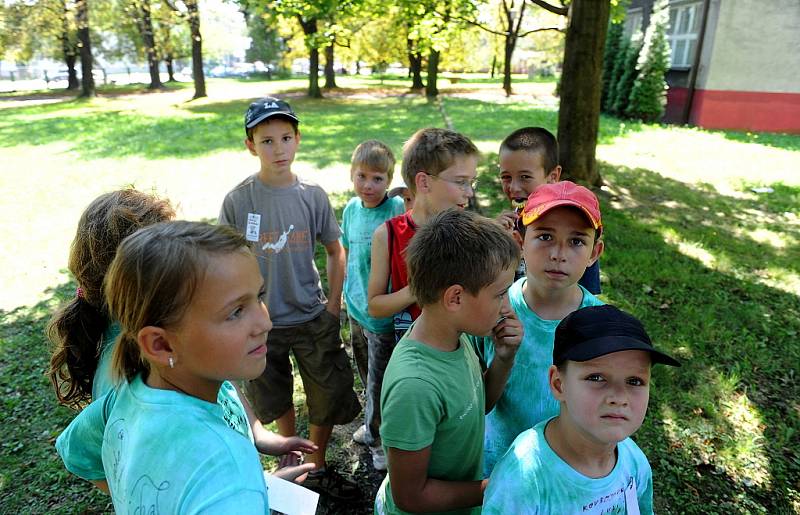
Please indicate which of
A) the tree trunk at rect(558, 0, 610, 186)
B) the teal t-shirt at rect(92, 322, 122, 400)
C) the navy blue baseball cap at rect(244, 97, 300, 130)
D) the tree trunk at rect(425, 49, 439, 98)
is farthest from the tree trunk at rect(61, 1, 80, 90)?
the teal t-shirt at rect(92, 322, 122, 400)

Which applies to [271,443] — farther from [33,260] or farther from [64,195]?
[64,195]

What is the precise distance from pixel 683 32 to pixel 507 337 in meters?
20.7

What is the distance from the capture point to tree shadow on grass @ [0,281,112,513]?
283 centimetres

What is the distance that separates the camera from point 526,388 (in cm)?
194

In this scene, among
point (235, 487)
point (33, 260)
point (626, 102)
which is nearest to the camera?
point (235, 487)

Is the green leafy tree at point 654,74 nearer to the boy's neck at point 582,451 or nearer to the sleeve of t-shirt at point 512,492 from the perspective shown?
the boy's neck at point 582,451

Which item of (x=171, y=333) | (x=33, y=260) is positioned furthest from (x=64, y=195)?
(x=171, y=333)

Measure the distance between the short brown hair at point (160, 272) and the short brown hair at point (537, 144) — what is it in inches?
79.5

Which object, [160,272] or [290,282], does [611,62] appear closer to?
[290,282]

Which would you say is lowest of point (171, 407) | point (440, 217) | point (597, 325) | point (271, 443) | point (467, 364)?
point (271, 443)

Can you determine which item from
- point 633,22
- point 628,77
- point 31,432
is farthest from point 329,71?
point 31,432

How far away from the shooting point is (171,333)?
124 cm

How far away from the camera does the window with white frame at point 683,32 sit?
685 inches

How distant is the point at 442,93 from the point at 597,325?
29.2 metres
